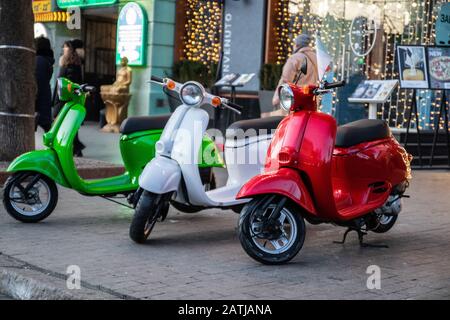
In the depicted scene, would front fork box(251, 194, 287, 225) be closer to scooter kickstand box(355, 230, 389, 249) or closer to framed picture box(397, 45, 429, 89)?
scooter kickstand box(355, 230, 389, 249)

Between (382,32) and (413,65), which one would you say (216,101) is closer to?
(413,65)

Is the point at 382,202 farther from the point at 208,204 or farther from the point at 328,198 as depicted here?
the point at 208,204

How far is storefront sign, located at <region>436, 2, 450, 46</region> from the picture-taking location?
11.6 meters

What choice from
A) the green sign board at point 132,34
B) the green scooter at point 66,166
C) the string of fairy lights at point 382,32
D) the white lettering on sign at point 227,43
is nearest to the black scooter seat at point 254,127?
the green scooter at point 66,166

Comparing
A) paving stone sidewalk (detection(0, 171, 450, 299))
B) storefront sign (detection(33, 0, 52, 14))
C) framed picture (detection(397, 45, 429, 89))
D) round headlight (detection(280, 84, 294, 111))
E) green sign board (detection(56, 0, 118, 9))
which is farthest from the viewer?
storefront sign (detection(33, 0, 52, 14))

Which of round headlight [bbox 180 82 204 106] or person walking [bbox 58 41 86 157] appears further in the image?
person walking [bbox 58 41 86 157]

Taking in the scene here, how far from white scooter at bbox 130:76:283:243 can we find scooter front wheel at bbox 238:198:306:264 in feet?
2.52

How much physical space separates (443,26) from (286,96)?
670 centimetres

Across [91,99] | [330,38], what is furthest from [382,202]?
[91,99]

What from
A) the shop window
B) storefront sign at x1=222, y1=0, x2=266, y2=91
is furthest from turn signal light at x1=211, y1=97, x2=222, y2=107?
storefront sign at x1=222, y1=0, x2=266, y2=91

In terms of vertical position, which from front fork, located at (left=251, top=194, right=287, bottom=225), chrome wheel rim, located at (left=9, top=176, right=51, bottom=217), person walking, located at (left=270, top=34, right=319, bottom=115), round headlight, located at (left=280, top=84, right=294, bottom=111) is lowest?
chrome wheel rim, located at (left=9, top=176, right=51, bottom=217)

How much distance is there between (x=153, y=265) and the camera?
5.37 m

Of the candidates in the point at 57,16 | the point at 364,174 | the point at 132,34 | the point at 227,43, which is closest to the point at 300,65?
the point at 364,174

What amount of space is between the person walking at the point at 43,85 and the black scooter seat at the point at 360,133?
598 centimetres
